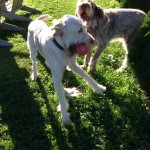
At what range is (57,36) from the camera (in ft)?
17.3

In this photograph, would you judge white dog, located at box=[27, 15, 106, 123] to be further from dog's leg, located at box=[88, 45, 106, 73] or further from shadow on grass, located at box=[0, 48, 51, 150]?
dog's leg, located at box=[88, 45, 106, 73]

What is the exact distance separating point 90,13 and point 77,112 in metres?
1.86

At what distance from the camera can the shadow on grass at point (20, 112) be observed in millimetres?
5461

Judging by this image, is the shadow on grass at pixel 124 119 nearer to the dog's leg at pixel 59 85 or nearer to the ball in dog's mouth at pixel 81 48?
the dog's leg at pixel 59 85

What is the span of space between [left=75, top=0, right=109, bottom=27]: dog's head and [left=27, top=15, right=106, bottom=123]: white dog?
2.50ft

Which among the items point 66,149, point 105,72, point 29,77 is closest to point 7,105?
point 29,77

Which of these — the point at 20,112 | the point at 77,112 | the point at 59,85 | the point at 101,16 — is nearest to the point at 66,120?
the point at 77,112

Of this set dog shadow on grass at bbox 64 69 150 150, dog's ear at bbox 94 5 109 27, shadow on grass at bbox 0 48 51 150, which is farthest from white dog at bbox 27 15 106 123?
dog's ear at bbox 94 5 109 27

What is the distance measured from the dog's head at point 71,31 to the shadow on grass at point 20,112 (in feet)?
5.09

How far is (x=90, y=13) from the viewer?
249 inches

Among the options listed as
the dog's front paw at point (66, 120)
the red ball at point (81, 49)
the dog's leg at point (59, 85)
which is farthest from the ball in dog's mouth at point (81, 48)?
the dog's front paw at point (66, 120)

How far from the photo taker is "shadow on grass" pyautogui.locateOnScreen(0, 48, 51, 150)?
17.9 ft

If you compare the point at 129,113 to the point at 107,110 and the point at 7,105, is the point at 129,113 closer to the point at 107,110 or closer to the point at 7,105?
the point at 107,110

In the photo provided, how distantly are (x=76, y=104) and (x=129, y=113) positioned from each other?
991mm
